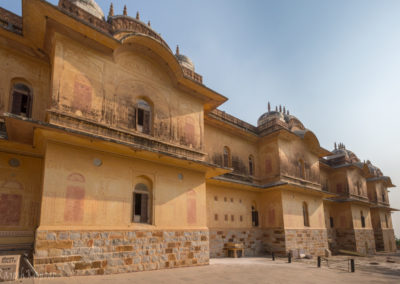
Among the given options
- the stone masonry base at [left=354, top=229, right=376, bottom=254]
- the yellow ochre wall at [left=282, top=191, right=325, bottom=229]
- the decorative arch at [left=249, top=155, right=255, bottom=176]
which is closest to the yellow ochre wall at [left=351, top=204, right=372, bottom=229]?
the stone masonry base at [left=354, top=229, right=376, bottom=254]

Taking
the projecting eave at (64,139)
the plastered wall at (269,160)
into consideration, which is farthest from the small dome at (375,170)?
the projecting eave at (64,139)

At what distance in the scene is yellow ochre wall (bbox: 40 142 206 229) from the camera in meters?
8.13

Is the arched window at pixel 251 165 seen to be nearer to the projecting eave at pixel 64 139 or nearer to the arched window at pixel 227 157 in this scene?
the arched window at pixel 227 157

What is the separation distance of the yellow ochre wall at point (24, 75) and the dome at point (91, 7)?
10.1 feet

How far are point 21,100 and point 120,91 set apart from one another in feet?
11.1

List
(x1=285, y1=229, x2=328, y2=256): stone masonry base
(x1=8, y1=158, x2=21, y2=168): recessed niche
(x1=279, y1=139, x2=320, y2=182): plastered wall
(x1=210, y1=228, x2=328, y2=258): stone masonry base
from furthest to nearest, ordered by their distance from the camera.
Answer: (x1=279, y1=139, x2=320, y2=182): plastered wall, (x1=285, y1=229, x2=328, y2=256): stone masonry base, (x1=210, y1=228, x2=328, y2=258): stone masonry base, (x1=8, y1=158, x2=21, y2=168): recessed niche

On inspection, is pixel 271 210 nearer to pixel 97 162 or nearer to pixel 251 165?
pixel 251 165

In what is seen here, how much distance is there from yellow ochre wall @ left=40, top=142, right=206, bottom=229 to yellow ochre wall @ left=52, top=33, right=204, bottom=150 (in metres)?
1.39

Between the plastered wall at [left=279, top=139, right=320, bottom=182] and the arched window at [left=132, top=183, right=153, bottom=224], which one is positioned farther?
the plastered wall at [left=279, top=139, right=320, bottom=182]

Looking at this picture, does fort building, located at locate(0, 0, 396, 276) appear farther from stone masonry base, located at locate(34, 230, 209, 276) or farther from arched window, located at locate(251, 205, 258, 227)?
arched window, located at locate(251, 205, 258, 227)

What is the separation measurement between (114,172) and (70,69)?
3.73 m

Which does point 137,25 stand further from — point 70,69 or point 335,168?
point 335,168

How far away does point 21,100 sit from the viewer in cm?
986

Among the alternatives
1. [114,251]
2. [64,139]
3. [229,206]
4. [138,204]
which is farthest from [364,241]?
[64,139]
